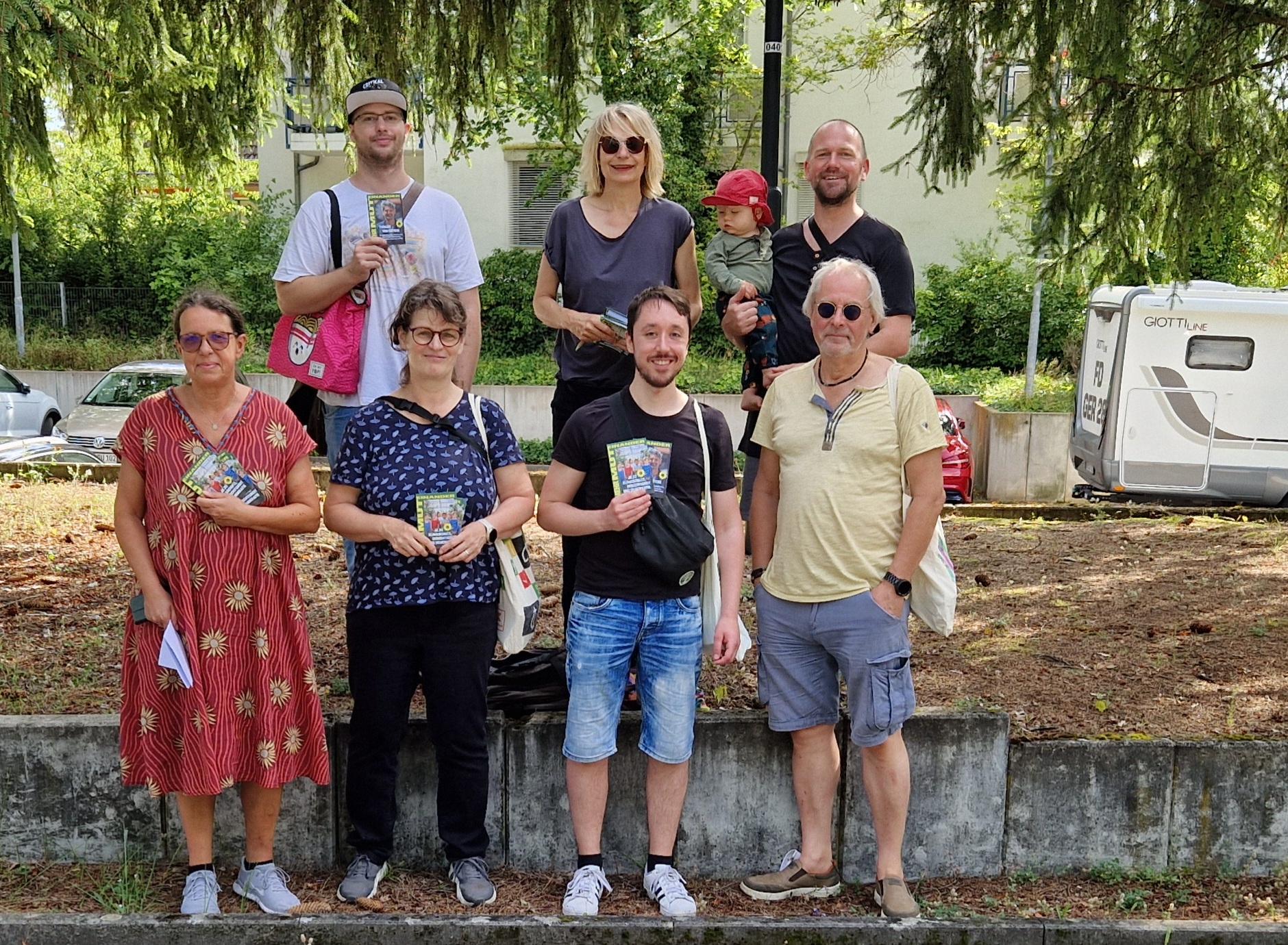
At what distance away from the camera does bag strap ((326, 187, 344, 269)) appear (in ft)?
14.8

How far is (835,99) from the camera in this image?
23.6 meters

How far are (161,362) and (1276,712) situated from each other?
15.1 metres

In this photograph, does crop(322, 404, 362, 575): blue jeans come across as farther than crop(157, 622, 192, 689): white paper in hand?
Yes

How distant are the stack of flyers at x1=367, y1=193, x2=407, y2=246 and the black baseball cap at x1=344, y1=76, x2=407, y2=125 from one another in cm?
35

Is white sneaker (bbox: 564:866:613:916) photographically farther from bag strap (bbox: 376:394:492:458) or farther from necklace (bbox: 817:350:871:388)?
necklace (bbox: 817:350:871:388)

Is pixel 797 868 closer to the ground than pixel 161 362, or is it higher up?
closer to the ground

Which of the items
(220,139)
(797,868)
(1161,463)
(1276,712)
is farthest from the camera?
(1161,463)

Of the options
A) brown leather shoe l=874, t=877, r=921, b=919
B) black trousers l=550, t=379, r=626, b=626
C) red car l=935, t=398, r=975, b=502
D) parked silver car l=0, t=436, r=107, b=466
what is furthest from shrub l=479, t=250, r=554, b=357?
brown leather shoe l=874, t=877, r=921, b=919

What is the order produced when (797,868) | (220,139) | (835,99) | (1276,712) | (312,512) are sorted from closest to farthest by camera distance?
(312,512) < (797,868) < (1276,712) < (220,139) < (835,99)

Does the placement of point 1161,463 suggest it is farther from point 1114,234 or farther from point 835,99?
point 835,99

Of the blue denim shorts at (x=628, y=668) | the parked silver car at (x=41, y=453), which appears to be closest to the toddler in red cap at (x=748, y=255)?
the blue denim shorts at (x=628, y=668)

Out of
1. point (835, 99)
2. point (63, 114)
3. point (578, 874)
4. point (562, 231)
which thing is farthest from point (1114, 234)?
point (835, 99)

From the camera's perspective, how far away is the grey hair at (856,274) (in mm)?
4070

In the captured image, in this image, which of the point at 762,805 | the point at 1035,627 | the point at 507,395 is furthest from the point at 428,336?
the point at 507,395
